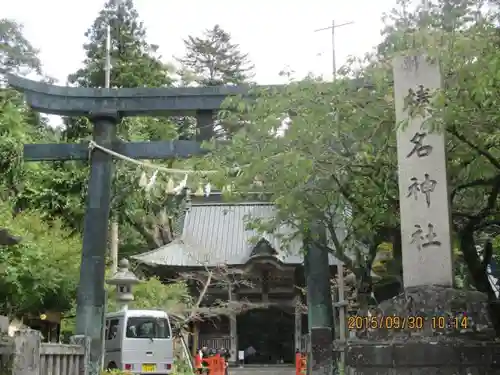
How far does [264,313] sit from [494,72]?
20.0 m

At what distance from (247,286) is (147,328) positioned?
830 centimetres

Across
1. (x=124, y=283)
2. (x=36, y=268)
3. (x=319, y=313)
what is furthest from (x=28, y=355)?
(x=36, y=268)

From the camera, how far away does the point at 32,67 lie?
33.5 meters

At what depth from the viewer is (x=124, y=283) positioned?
15758 millimetres

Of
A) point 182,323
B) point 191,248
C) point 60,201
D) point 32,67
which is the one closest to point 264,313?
point 191,248

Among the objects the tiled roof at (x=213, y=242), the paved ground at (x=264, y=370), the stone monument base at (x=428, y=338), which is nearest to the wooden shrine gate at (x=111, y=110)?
the stone monument base at (x=428, y=338)

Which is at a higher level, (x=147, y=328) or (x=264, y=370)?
(x=147, y=328)

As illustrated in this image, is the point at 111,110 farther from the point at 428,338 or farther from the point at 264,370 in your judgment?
the point at 264,370

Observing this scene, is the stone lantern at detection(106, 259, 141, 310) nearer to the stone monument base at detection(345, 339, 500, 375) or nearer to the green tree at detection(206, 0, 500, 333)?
the green tree at detection(206, 0, 500, 333)

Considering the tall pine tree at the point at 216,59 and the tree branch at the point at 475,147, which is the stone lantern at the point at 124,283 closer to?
the tree branch at the point at 475,147

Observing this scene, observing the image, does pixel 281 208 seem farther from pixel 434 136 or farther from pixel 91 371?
pixel 91 371

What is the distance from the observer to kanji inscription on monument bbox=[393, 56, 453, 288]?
6395mm

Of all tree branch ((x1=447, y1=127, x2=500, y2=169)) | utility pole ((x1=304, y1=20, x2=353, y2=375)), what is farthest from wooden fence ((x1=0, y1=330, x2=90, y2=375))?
tree branch ((x1=447, y1=127, x2=500, y2=169))

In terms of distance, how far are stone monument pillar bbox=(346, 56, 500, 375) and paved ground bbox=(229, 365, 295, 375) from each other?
16383 mm
